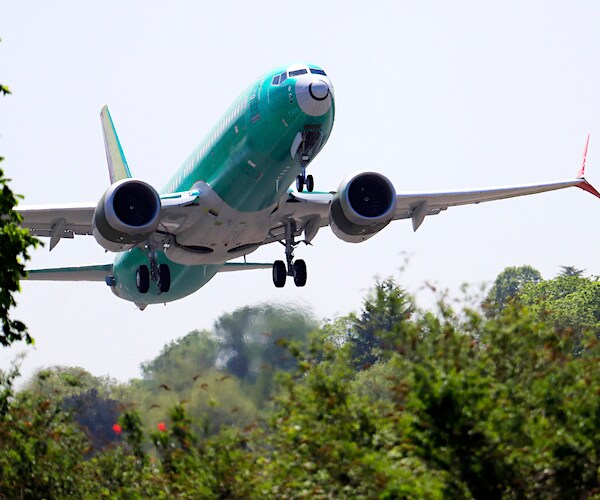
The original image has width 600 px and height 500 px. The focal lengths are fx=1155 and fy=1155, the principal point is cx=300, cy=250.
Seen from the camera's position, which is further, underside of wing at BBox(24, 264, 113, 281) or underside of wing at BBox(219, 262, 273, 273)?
underside of wing at BBox(24, 264, 113, 281)

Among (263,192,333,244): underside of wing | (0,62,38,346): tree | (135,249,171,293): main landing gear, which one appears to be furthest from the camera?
(135,249,171,293): main landing gear

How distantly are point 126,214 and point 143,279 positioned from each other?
555cm

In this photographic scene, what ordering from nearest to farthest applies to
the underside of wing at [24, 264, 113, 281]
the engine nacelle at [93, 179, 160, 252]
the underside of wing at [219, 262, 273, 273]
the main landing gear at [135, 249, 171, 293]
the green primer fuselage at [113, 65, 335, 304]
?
1. the green primer fuselage at [113, 65, 335, 304]
2. the engine nacelle at [93, 179, 160, 252]
3. the main landing gear at [135, 249, 171, 293]
4. the underside of wing at [219, 262, 273, 273]
5. the underside of wing at [24, 264, 113, 281]

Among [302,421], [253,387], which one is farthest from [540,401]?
[253,387]

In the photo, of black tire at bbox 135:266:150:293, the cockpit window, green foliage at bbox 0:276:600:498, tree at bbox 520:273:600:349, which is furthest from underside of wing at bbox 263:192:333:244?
tree at bbox 520:273:600:349

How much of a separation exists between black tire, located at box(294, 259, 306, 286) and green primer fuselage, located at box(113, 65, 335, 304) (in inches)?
129

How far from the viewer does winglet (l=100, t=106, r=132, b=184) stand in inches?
1907

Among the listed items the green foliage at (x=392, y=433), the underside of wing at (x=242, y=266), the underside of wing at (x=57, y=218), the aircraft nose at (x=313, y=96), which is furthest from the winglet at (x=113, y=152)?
the green foliage at (x=392, y=433)

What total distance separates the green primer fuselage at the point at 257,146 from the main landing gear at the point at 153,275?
93.1 inches

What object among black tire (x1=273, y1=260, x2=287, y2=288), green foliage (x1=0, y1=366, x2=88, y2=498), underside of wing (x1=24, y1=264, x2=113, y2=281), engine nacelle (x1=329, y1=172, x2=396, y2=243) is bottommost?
green foliage (x1=0, y1=366, x2=88, y2=498)

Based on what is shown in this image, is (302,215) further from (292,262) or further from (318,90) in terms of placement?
(318,90)

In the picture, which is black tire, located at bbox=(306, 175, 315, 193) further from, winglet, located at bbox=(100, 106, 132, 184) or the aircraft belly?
winglet, located at bbox=(100, 106, 132, 184)

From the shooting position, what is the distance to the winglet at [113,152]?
48438 millimetres

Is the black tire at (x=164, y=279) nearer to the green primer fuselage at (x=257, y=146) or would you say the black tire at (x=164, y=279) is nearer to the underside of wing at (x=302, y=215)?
the green primer fuselage at (x=257, y=146)
